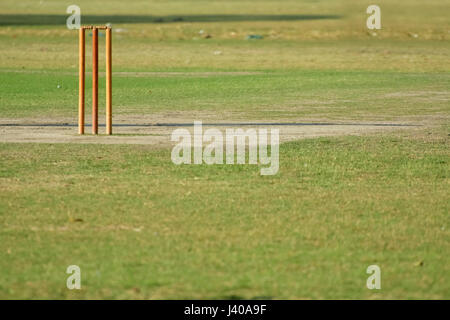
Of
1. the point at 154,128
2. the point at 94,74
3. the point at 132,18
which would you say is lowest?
the point at 154,128

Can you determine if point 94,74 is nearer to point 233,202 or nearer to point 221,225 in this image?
point 233,202

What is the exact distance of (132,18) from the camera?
8312 cm

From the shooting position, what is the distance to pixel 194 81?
1262 inches

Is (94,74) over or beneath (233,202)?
over

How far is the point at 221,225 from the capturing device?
10.2m

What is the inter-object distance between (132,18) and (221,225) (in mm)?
74315

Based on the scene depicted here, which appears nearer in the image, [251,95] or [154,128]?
[154,128]

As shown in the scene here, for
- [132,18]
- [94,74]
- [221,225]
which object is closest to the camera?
[221,225]

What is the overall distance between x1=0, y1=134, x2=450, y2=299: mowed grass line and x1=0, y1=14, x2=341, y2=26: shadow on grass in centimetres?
5830

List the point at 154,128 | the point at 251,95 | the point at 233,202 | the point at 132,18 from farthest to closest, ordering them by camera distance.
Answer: the point at 132,18 < the point at 251,95 < the point at 154,128 < the point at 233,202

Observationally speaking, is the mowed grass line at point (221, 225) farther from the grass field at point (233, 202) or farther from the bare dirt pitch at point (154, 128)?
the bare dirt pitch at point (154, 128)

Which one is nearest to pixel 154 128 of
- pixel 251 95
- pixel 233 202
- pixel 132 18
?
pixel 233 202

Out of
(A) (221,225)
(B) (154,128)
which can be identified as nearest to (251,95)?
(B) (154,128)

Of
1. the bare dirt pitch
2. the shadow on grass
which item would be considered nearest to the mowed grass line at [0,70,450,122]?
the bare dirt pitch
